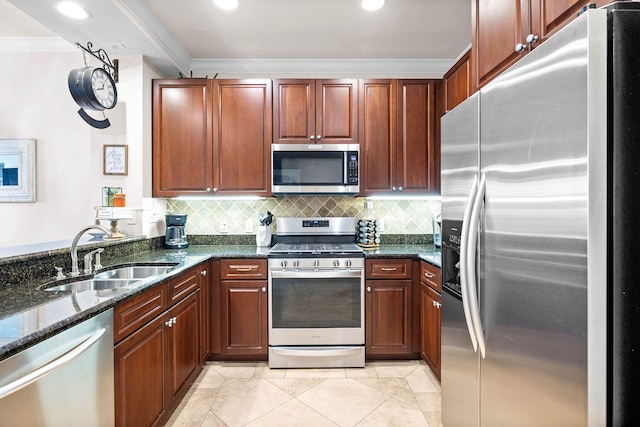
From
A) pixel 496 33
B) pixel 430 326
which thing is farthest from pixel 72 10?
pixel 430 326

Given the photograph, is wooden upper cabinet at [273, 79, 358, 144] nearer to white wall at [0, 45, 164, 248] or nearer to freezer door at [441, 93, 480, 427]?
white wall at [0, 45, 164, 248]

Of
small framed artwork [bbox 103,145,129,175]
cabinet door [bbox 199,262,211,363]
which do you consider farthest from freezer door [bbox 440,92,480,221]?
small framed artwork [bbox 103,145,129,175]

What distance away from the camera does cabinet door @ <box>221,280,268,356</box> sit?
2855 mm

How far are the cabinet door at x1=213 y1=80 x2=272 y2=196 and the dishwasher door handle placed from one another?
1.95 metres

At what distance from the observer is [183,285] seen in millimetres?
2303

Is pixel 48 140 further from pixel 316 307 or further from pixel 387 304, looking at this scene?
pixel 387 304

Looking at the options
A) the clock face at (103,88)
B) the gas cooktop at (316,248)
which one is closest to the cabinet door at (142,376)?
the gas cooktop at (316,248)

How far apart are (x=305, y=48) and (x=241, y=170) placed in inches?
49.6

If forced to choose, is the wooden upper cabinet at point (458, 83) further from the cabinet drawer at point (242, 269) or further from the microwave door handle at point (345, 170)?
the cabinet drawer at point (242, 269)

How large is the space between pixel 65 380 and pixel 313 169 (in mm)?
2261

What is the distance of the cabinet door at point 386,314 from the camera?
2852mm

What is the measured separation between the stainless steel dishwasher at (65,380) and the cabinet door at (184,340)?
2.21ft
